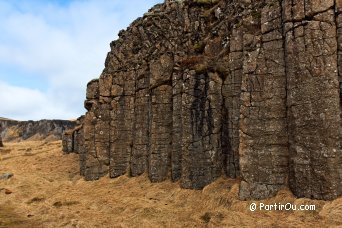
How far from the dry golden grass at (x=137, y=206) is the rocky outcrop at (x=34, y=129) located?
77.4m

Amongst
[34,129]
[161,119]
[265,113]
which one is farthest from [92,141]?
[34,129]

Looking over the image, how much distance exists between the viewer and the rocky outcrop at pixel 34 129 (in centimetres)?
12006

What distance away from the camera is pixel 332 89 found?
21.9 metres

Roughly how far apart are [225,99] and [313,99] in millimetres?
9345

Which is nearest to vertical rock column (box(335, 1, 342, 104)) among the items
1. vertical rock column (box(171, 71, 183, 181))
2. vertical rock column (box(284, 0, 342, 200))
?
vertical rock column (box(284, 0, 342, 200))

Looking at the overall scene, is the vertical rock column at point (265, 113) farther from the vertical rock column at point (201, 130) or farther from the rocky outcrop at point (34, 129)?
the rocky outcrop at point (34, 129)

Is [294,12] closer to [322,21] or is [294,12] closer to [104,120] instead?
[322,21]

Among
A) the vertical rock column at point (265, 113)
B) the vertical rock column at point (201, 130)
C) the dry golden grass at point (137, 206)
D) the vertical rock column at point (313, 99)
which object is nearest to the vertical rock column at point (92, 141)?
the dry golden grass at point (137, 206)

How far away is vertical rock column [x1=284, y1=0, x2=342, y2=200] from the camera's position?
21484 mm

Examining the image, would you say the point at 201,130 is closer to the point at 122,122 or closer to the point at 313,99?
the point at 313,99

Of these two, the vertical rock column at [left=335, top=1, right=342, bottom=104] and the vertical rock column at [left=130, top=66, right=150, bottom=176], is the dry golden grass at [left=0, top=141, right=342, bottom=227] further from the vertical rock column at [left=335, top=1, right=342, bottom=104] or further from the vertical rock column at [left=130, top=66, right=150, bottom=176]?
the vertical rock column at [left=335, top=1, right=342, bottom=104]

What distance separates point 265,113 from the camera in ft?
83.3

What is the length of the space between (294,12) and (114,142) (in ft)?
88.0

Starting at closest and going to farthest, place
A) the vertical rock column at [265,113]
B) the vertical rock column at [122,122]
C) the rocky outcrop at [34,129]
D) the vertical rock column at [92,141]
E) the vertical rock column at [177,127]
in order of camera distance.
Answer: the vertical rock column at [265,113]
the vertical rock column at [177,127]
the vertical rock column at [122,122]
the vertical rock column at [92,141]
the rocky outcrop at [34,129]
